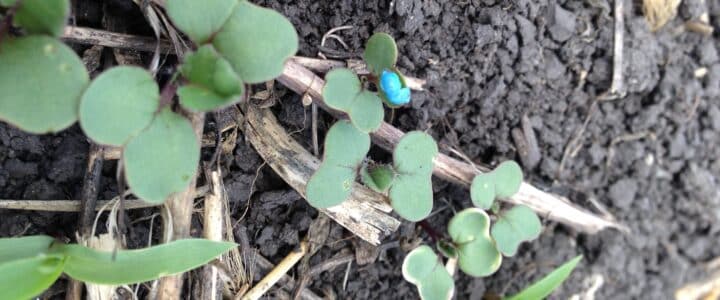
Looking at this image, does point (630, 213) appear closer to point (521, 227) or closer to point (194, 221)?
point (521, 227)

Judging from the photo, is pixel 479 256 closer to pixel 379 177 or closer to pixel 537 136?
pixel 379 177

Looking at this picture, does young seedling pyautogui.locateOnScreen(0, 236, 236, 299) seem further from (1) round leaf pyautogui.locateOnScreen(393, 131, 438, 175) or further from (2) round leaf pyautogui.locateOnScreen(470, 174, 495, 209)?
(2) round leaf pyautogui.locateOnScreen(470, 174, 495, 209)

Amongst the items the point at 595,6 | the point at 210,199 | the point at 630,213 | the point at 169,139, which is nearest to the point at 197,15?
the point at 169,139

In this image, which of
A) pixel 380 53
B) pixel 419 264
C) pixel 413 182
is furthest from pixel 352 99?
pixel 419 264

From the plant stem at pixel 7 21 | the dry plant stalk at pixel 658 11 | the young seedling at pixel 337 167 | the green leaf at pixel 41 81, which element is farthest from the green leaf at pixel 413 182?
the dry plant stalk at pixel 658 11

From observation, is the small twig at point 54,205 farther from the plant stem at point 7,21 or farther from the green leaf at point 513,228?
the green leaf at point 513,228

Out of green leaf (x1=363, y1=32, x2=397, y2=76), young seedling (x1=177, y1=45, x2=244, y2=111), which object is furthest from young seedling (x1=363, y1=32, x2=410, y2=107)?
young seedling (x1=177, y1=45, x2=244, y2=111)
